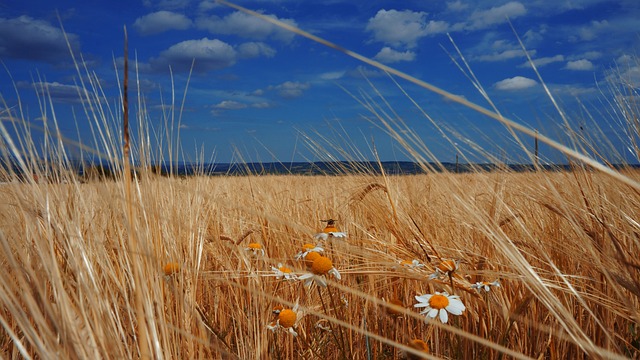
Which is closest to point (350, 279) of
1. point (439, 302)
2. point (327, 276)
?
point (327, 276)

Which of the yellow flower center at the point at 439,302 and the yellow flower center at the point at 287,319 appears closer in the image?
the yellow flower center at the point at 439,302

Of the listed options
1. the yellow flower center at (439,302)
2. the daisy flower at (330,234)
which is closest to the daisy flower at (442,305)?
the yellow flower center at (439,302)

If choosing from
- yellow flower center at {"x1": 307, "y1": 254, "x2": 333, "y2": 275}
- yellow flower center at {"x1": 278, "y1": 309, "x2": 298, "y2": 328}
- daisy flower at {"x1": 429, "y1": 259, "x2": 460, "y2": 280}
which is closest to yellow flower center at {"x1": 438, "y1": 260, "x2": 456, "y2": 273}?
daisy flower at {"x1": 429, "y1": 259, "x2": 460, "y2": 280}

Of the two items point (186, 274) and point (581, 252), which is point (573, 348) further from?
point (186, 274)

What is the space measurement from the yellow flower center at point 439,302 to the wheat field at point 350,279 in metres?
0.05

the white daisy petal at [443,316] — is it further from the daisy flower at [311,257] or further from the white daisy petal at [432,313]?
the daisy flower at [311,257]

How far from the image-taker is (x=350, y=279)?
1.46 meters

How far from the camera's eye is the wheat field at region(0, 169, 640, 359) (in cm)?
81

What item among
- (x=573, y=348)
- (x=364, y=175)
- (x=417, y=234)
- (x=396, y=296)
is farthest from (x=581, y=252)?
(x=364, y=175)

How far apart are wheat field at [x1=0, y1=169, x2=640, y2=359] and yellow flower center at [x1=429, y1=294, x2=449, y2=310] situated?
54 mm

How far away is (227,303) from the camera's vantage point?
153 centimetres

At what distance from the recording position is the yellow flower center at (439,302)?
0.96 meters

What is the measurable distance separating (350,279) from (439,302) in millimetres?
516

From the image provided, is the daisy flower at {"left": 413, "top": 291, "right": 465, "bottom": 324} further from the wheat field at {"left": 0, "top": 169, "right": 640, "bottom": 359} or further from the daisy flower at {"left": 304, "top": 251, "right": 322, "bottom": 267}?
the daisy flower at {"left": 304, "top": 251, "right": 322, "bottom": 267}
